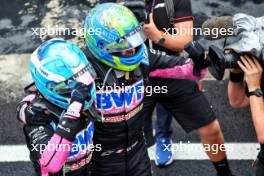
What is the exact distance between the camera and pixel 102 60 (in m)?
3.93

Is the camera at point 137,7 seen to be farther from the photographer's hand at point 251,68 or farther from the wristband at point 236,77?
→ the photographer's hand at point 251,68

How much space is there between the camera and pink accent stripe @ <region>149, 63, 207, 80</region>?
4262 millimetres

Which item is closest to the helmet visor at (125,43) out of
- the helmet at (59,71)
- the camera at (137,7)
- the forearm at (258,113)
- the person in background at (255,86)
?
the helmet at (59,71)

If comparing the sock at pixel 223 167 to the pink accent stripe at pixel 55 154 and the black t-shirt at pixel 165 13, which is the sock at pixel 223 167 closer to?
the black t-shirt at pixel 165 13

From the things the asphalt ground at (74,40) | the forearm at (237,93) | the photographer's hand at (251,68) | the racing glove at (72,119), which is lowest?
the asphalt ground at (74,40)

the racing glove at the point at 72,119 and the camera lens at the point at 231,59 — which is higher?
the camera lens at the point at 231,59

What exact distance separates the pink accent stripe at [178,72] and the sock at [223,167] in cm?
108

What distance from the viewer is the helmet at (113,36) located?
380cm

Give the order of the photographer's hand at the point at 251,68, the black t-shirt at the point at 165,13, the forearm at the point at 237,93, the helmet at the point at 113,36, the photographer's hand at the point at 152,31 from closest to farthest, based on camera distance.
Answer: the photographer's hand at the point at 251,68, the helmet at the point at 113,36, the forearm at the point at 237,93, the photographer's hand at the point at 152,31, the black t-shirt at the point at 165,13

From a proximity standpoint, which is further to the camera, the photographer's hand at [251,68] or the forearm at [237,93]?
the forearm at [237,93]

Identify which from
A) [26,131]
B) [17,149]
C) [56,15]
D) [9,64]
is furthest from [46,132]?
[56,15]

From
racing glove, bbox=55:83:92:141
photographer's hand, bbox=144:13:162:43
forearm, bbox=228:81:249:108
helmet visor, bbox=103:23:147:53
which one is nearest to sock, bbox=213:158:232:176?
forearm, bbox=228:81:249:108

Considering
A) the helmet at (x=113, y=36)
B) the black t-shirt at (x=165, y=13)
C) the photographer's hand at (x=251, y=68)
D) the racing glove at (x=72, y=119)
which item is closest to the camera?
the racing glove at (x=72, y=119)

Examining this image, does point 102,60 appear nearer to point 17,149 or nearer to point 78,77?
point 78,77
